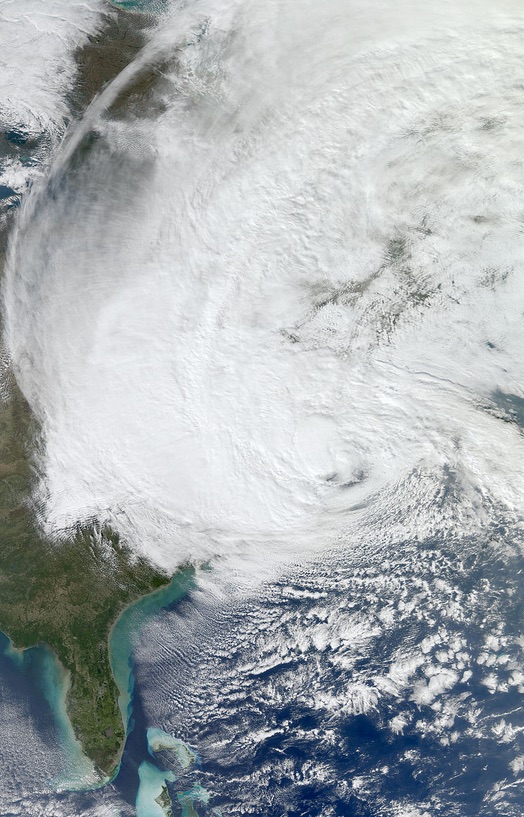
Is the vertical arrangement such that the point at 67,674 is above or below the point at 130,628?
below

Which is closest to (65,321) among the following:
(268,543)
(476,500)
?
(268,543)

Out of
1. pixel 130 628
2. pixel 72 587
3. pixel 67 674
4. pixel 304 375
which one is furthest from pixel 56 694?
pixel 304 375

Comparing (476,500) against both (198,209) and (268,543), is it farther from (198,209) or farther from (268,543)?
(198,209)

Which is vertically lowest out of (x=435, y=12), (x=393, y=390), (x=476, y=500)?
(x=476, y=500)

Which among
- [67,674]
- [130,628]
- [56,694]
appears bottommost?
[56,694]

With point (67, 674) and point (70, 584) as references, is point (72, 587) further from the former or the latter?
point (67, 674)

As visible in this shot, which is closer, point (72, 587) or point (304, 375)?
point (304, 375)

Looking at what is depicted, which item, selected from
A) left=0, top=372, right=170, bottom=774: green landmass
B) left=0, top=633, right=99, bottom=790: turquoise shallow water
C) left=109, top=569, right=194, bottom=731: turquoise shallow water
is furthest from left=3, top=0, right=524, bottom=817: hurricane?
left=0, top=633, right=99, bottom=790: turquoise shallow water

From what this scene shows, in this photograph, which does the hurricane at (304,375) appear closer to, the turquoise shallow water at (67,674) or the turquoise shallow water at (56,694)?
the turquoise shallow water at (67,674)
